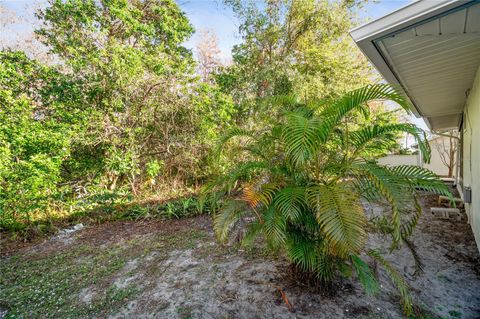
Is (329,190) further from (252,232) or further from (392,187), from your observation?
(252,232)

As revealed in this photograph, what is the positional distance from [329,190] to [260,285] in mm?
1456

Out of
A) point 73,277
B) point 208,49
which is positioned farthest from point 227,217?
point 208,49

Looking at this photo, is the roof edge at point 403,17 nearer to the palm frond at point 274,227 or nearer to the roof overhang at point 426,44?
the roof overhang at point 426,44

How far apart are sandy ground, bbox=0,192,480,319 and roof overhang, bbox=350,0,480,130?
2.51m

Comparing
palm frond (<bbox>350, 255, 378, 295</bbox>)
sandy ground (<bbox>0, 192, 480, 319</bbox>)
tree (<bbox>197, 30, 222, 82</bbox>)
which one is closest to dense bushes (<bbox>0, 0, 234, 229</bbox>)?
sandy ground (<bbox>0, 192, 480, 319</bbox>)

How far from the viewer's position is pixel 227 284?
8.88 ft

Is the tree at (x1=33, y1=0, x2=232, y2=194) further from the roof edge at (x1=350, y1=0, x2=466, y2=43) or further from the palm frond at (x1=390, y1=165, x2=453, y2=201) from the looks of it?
the palm frond at (x1=390, y1=165, x2=453, y2=201)

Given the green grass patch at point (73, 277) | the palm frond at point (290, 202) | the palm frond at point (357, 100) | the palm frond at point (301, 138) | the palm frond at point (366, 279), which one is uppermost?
the palm frond at point (357, 100)

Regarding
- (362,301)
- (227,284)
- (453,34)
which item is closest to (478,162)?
(453,34)

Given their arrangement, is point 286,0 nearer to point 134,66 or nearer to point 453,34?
point 134,66

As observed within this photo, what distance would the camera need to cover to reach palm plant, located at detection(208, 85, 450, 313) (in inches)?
70.4

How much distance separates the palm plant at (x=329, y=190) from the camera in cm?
179

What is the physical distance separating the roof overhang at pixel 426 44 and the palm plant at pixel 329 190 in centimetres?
56

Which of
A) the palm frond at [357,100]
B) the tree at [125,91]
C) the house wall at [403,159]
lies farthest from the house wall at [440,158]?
the palm frond at [357,100]
